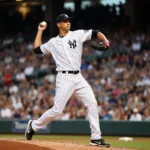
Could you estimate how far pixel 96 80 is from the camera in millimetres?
16750

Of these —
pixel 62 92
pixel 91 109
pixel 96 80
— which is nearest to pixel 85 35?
pixel 62 92

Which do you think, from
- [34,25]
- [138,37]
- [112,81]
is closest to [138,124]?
[112,81]

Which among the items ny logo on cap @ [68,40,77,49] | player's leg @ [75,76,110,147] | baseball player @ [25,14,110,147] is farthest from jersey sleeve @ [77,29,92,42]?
player's leg @ [75,76,110,147]

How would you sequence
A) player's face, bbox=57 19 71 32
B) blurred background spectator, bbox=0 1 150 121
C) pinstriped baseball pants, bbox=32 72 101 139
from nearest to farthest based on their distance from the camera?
pinstriped baseball pants, bbox=32 72 101 139 < player's face, bbox=57 19 71 32 < blurred background spectator, bbox=0 1 150 121

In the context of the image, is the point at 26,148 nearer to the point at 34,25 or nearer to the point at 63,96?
the point at 63,96

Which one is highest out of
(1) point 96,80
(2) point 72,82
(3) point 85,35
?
(3) point 85,35

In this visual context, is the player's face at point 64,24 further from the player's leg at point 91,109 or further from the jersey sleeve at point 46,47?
the player's leg at point 91,109

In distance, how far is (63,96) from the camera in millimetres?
7914

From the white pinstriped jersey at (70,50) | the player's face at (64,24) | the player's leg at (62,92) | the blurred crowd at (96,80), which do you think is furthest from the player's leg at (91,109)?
the blurred crowd at (96,80)

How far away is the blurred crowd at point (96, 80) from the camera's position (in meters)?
15.2

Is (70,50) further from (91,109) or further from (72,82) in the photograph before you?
(91,109)

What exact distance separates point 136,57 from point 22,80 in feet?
13.2

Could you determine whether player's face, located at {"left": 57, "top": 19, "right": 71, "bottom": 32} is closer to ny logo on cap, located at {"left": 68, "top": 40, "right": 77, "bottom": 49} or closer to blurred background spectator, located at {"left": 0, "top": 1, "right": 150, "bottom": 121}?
ny logo on cap, located at {"left": 68, "top": 40, "right": 77, "bottom": 49}

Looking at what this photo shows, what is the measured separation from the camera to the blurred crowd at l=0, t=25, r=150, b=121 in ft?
49.9
